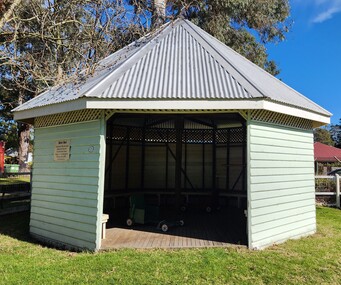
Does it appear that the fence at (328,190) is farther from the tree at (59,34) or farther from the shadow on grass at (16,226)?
the shadow on grass at (16,226)

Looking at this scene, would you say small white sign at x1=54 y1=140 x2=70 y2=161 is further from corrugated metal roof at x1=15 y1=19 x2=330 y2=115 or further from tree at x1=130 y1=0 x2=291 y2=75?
tree at x1=130 y1=0 x2=291 y2=75

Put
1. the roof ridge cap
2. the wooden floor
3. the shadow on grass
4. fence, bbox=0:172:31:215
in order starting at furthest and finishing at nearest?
fence, bbox=0:172:31:215 < the shadow on grass < the wooden floor < the roof ridge cap

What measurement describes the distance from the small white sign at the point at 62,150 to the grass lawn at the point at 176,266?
181 centimetres

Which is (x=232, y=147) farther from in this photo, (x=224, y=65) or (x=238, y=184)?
(x=224, y=65)

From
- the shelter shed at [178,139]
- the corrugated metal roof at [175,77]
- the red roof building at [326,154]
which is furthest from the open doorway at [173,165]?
the red roof building at [326,154]

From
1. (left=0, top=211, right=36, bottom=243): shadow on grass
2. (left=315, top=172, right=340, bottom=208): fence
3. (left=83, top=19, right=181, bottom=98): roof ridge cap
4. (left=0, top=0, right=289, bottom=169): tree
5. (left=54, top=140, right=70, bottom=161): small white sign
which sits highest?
(left=0, top=0, right=289, bottom=169): tree

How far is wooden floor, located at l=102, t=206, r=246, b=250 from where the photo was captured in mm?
6238

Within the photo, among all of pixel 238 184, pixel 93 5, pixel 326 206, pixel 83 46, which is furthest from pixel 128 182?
pixel 326 206

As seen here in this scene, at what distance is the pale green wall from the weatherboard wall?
9.29 feet

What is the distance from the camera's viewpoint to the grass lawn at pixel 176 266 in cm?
469

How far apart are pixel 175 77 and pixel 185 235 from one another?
3327mm

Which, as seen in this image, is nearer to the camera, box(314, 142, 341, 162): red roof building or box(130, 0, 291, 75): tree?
box(130, 0, 291, 75): tree

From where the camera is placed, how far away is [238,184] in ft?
36.5

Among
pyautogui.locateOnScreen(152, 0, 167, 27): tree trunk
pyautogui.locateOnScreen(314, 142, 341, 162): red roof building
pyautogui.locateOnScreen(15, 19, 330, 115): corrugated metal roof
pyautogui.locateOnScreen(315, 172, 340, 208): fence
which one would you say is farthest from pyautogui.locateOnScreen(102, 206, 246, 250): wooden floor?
pyautogui.locateOnScreen(314, 142, 341, 162): red roof building
